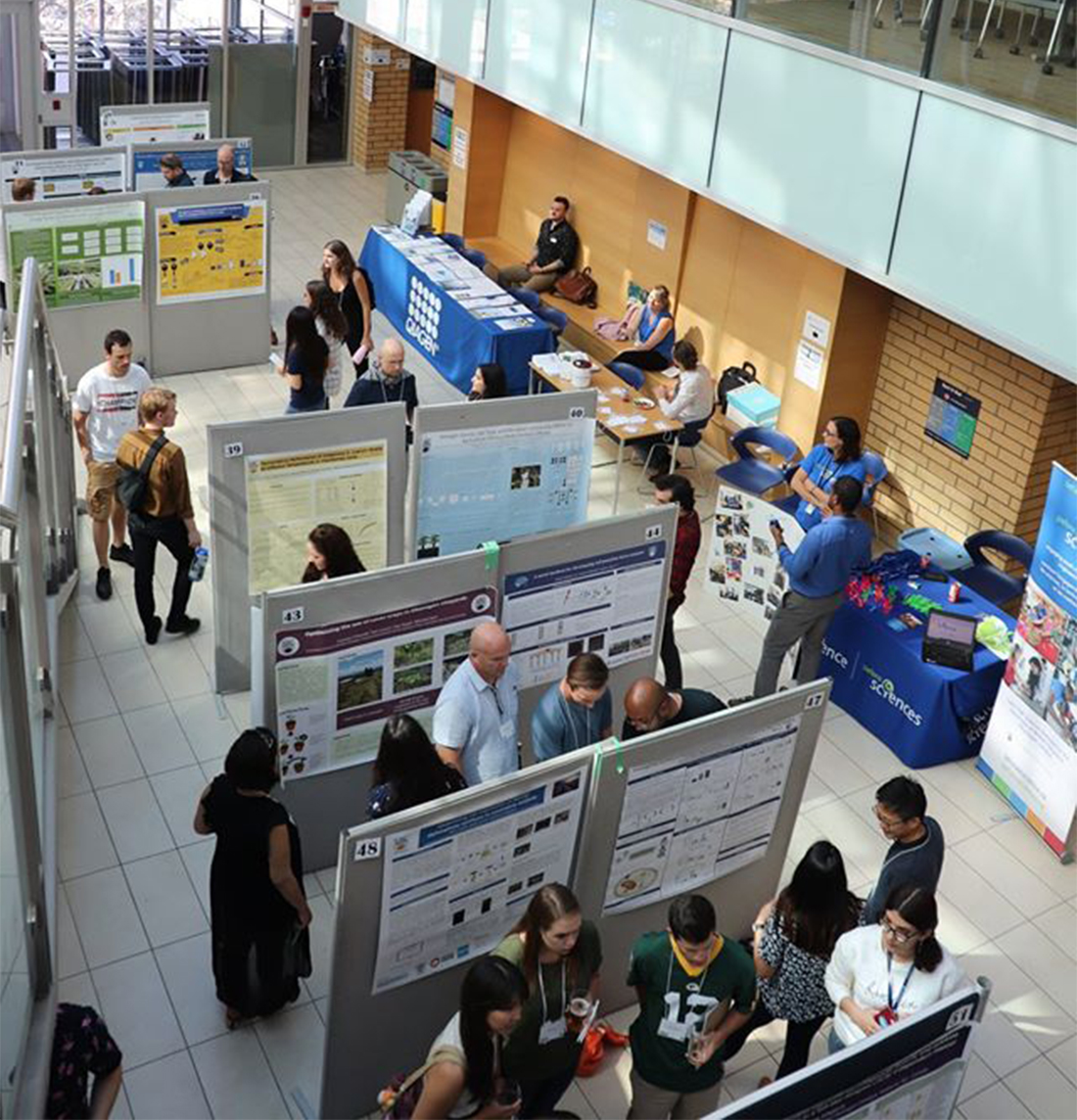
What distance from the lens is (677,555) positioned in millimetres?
8070

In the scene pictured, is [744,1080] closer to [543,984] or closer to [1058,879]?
[543,984]

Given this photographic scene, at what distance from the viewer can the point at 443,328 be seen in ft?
41.8

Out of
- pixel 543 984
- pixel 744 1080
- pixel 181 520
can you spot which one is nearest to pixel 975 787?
pixel 744 1080

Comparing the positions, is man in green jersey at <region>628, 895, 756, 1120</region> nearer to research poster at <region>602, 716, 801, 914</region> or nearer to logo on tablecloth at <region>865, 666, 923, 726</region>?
research poster at <region>602, 716, 801, 914</region>

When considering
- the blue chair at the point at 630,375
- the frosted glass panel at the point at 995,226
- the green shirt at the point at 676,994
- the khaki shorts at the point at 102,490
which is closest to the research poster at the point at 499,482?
the khaki shorts at the point at 102,490

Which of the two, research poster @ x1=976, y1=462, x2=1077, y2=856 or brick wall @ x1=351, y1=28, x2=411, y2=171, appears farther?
brick wall @ x1=351, y1=28, x2=411, y2=171

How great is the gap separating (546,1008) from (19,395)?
399cm

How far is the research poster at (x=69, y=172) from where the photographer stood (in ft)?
39.8

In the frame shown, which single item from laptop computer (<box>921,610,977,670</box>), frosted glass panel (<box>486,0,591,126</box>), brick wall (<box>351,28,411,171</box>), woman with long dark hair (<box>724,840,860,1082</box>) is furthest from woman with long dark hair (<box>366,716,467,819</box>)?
brick wall (<box>351,28,411,171</box>)

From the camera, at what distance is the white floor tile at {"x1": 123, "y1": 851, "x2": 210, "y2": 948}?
647 centimetres

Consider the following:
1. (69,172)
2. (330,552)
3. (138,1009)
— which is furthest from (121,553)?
(69,172)

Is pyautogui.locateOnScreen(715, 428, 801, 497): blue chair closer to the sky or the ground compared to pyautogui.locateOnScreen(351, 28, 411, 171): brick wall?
closer to the ground

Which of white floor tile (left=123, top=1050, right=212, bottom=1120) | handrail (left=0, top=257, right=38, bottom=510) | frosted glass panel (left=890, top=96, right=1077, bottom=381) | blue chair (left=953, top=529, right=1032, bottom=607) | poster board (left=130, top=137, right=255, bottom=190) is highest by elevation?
frosted glass panel (left=890, top=96, right=1077, bottom=381)

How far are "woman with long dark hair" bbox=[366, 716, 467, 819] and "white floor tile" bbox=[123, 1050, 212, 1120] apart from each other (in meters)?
1.42
